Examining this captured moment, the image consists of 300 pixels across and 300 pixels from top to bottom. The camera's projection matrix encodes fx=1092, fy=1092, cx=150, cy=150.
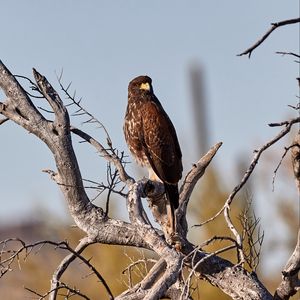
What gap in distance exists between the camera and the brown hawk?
7402 mm

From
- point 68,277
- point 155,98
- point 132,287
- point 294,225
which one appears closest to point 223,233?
point 68,277

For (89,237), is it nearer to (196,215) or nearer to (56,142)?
(56,142)

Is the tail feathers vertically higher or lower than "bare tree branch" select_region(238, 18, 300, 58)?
lower

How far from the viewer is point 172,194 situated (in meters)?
6.80

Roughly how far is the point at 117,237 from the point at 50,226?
1009 cm

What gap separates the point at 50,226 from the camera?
16125mm

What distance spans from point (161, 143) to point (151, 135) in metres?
0.11

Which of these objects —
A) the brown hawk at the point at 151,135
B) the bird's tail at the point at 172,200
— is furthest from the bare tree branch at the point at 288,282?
the brown hawk at the point at 151,135

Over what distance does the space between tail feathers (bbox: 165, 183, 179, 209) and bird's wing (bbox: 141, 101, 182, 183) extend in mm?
220

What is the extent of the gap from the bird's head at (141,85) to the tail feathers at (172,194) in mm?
1207

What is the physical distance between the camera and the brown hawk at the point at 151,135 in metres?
7.40

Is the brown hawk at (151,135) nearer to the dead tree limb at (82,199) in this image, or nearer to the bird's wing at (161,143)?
the bird's wing at (161,143)

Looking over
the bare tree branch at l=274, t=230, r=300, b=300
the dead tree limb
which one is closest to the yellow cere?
the dead tree limb

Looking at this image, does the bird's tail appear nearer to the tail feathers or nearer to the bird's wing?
the tail feathers
